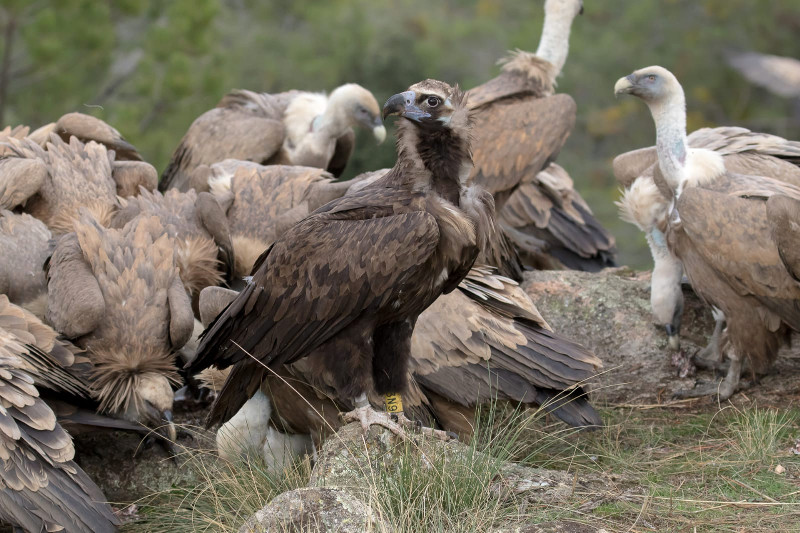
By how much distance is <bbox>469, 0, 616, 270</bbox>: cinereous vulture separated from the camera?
7.12 m

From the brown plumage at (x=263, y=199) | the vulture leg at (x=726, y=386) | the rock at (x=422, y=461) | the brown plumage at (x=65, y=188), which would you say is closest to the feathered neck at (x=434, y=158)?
the rock at (x=422, y=461)

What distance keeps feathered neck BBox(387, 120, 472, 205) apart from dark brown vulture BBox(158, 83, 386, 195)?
11.0 feet

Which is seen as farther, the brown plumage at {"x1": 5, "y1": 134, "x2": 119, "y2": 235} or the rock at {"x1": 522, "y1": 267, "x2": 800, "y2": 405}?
the brown plumage at {"x1": 5, "y1": 134, "x2": 119, "y2": 235}

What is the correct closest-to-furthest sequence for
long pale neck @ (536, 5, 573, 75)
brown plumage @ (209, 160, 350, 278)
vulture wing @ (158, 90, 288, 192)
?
brown plumage @ (209, 160, 350, 278), vulture wing @ (158, 90, 288, 192), long pale neck @ (536, 5, 573, 75)

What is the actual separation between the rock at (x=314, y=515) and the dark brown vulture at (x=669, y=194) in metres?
2.90

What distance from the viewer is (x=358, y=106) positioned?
7.56 meters

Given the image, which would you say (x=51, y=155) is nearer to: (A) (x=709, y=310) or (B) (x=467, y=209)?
(B) (x=467, y=209)

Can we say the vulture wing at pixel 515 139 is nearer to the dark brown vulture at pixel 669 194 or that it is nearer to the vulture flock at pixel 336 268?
the vulture flock at pixel 336 268

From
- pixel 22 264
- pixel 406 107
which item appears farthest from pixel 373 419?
pixel 22 264

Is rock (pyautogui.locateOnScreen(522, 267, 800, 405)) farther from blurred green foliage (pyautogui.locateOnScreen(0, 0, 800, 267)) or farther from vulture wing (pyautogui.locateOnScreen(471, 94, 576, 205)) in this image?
blurred green foliage (pyautogui.locateOnScreen(0, 0, 800, 267))

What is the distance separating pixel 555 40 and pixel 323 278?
465 centimetres

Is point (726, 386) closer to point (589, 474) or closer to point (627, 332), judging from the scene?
point (627, 332)

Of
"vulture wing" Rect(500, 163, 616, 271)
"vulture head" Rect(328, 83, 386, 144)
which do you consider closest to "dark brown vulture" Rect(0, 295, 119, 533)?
"vulture head" Rect(328, 83, 386, 144)

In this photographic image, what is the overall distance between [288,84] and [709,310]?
528 inches
